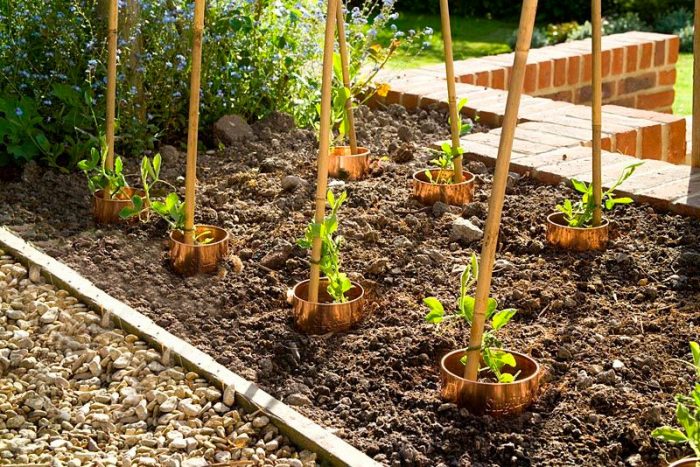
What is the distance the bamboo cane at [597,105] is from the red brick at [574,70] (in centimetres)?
266

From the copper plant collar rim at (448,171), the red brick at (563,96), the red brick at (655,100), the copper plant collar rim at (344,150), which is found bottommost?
the copper plant collar rim at (448,171)

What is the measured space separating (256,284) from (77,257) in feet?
2.50

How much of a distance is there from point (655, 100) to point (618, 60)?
0.51 meters

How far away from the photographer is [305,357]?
11.6 feet

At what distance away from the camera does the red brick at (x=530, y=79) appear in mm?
6488

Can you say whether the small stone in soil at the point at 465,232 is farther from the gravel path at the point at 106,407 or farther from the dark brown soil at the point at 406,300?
the gravel path at the point at 106,407

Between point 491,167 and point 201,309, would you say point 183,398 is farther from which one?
point 491,167

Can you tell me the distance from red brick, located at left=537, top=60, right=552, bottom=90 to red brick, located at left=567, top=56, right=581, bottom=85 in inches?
7.0

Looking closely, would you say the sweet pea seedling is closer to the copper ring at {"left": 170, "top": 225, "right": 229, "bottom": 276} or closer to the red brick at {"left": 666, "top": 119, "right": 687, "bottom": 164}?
the copper ring at {"left": 170, "top": 225, "right": 229, "bottom": 276}

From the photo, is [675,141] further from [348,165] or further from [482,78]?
[348,165]

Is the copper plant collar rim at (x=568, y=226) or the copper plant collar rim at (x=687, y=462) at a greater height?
the copper plant collar rim at (x=568, y=226)

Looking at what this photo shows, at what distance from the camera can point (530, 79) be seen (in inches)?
257

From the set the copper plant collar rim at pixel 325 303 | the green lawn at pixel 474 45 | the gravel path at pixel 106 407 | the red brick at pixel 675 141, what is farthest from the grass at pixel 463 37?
the gravel path at pixel 106 407

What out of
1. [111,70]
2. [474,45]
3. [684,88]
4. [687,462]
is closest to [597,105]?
[687,462]
